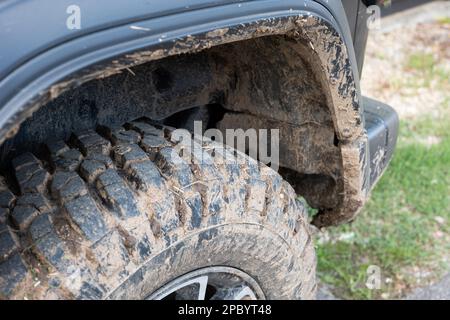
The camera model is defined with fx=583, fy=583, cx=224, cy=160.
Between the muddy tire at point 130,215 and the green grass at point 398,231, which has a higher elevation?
the muddy tire at point 130,215

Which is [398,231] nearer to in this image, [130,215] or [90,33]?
[130,215]

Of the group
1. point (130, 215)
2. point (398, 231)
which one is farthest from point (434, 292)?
point (130, 215)

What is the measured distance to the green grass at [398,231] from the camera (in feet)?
8.21

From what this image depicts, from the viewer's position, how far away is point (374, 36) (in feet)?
16.8

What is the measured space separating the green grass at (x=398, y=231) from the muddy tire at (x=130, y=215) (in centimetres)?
105

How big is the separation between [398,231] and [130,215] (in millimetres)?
1858

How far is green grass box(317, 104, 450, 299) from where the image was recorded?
Result: 2.50m

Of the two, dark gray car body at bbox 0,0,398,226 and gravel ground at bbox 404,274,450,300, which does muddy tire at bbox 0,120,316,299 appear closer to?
dark gray car body at bbox 0,0,398,226

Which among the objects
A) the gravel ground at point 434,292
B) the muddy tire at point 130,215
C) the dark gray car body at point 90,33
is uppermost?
the dark gray car body at point 90,33

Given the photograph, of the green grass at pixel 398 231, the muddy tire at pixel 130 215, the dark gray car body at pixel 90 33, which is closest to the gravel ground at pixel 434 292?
the green grass at pixel 398 231

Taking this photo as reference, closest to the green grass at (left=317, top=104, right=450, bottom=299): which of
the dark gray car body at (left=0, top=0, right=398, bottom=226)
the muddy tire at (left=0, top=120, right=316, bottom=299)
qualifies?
the muddy tire at (left=0, top=120, right=316, bottom=299)

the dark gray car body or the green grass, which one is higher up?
the dark gray car body

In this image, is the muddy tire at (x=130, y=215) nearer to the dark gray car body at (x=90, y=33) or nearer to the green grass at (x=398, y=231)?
the dark gray car body at (x=90, y=33)

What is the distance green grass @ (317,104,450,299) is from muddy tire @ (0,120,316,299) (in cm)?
105
